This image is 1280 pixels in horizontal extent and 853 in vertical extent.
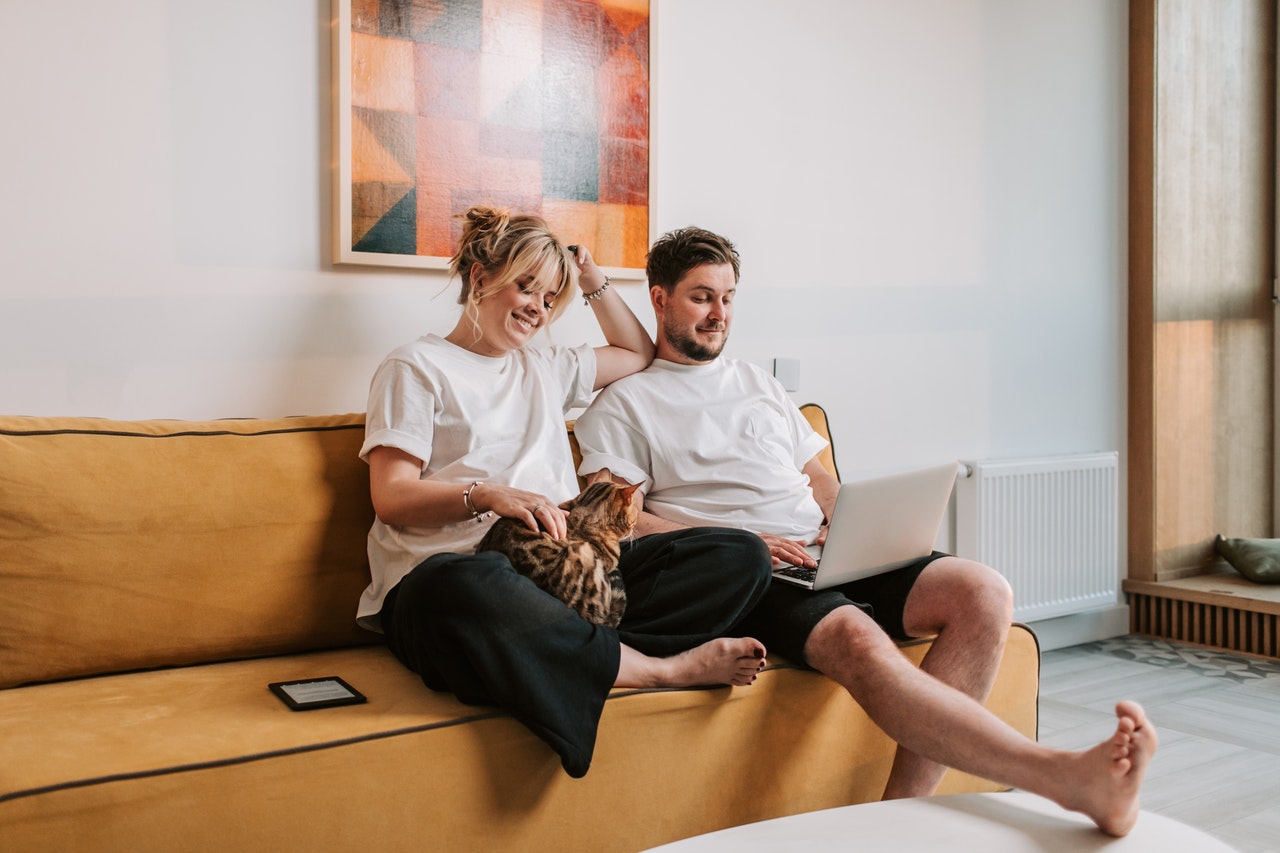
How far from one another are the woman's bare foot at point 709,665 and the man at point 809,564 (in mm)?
160

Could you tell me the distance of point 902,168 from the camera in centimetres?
317

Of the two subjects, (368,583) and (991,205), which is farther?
(991,205)

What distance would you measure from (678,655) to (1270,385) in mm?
3201

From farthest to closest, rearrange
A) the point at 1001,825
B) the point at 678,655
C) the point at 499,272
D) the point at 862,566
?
the point at 499,272
the point at 862,566
the point at 678,655
the point at 1001,825

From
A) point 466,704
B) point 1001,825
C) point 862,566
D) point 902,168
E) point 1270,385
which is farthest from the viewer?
point 1270,385

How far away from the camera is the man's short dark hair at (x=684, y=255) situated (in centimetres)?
231

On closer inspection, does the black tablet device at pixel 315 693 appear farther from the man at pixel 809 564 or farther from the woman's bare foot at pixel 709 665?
the man at pixel 809 564

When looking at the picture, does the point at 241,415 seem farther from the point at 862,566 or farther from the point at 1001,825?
the point at 1001,825

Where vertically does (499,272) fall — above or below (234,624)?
above

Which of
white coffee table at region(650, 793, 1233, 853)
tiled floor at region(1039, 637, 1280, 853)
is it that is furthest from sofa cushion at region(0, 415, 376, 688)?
tiled floor at region(1039, 637, 1280, 853)

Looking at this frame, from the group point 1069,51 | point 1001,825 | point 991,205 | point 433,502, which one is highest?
point 1069,51

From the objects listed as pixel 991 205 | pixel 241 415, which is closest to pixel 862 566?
pixel 241 415

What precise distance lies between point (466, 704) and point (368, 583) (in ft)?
1.64

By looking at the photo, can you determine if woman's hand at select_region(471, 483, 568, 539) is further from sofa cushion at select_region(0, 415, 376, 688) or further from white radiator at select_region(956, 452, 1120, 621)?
white radiator at select_region(956, 452, 1120, 621)
